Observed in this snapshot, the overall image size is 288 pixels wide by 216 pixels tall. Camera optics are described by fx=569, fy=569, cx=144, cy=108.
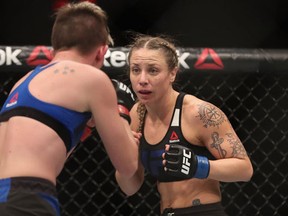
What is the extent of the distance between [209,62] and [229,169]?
0.68 meters

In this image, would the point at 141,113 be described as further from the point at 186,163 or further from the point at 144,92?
the point at 186,163

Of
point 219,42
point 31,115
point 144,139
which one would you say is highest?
point 31,115

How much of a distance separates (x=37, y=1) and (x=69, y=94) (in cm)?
182

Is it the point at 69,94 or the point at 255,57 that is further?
the point at 255,57

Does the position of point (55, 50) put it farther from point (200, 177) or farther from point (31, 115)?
point (200, 177)

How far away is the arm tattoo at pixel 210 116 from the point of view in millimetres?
1957

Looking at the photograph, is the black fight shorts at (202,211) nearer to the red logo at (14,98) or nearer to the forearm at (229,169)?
the forearm at (229,169)

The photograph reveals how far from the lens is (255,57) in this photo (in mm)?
2488

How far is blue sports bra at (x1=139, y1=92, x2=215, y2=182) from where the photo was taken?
2014 millimetres

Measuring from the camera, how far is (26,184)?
4.57ft

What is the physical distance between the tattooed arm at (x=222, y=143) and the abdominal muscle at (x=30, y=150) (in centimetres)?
65

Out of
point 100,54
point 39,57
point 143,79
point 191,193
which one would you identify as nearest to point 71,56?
point 100,54

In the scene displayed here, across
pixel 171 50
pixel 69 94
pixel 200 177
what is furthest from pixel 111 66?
pixel 69 94

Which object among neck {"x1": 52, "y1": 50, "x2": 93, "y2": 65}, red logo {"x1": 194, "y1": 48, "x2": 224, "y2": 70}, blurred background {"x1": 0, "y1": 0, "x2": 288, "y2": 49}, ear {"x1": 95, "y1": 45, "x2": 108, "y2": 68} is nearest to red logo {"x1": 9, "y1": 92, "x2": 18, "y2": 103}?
neck {"x1": 52, "y1": 50, "x2": 93, "y2": 65}
